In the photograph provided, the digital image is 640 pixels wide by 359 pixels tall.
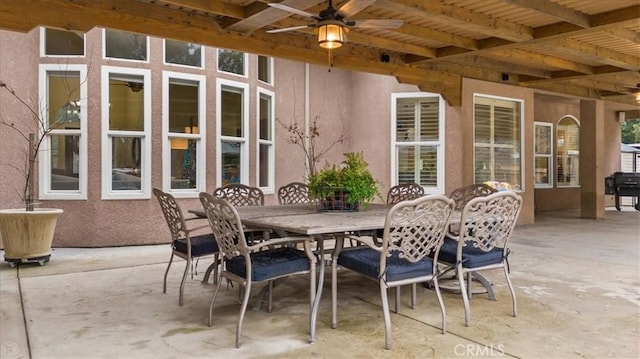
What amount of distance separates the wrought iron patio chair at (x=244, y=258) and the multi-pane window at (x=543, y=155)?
9715mm

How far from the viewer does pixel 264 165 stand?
309 inches

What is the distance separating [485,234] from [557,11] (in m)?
2.91

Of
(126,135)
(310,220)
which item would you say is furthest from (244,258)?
(126,135)

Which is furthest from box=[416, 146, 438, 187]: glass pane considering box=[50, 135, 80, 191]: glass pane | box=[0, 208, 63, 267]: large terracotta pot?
box=[0, 208, 63, 267]: large terracotta pot

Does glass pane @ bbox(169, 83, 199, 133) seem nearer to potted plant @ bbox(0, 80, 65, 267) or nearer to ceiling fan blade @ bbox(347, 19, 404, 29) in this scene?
potted plant @ bbox(0, 80, 65, 267)

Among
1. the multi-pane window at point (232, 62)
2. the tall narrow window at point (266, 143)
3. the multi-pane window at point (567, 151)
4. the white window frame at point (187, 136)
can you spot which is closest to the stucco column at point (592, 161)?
the multi-pane window at point (567, 151)

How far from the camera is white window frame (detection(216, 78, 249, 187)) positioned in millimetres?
6918

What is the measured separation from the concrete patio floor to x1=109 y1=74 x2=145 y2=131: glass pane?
2018 mm

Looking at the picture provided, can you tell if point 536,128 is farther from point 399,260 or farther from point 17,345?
point 17,345

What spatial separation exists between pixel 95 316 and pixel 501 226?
312cm

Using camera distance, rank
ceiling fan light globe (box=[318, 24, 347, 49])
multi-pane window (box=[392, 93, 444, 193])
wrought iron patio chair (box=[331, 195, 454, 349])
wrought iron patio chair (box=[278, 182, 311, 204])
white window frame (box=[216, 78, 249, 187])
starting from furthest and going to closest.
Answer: multi-pane window (box=[392, 93, 444, 193]), white window frame (box=[216, 78, 249, 187]), wrought iron patio chair (box=[278, 182, 311, 204]), ceiling fan light globe (box=[318, 24, 347, 49]), wrought iron patio chair (box=[331, 195, 454, 349])

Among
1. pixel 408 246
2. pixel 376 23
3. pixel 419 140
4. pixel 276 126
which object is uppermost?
pixel 376 23

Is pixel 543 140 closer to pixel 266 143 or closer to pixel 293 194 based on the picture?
pixel 266 143

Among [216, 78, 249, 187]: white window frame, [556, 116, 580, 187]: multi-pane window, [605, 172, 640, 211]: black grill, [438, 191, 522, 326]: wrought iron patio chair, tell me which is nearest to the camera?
[438, 191, 522, 326]: wrought iron patio chair
